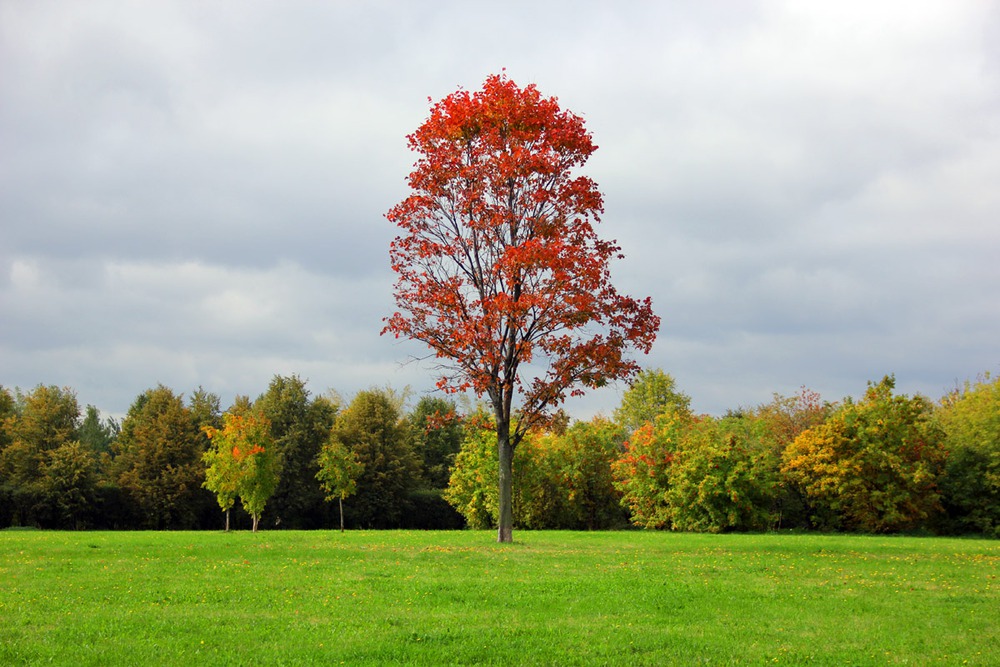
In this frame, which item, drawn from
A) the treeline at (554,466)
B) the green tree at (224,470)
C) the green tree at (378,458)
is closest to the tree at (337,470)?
the treeline at (554,466)

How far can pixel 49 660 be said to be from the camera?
8.59m

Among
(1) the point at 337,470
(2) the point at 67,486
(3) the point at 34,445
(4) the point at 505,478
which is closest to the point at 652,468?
(1) the point at 337,470

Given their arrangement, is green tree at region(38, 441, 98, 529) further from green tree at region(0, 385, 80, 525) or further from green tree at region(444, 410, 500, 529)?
green tree at region(444, 410, 500, 529)

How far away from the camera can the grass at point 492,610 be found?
9.20 meters

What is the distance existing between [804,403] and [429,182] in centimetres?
4281

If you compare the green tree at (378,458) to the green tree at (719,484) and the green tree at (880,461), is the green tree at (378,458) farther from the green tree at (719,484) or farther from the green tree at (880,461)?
the green tree at (880,461)

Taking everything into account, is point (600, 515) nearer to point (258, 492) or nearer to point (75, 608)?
point (258, 492)

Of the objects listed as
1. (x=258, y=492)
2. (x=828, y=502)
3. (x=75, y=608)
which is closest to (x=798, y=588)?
(x=75, y=608)

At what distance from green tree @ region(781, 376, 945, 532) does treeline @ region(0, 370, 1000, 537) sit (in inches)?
3.7

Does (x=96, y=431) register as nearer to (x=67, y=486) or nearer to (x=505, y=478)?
(x=67, y=486)

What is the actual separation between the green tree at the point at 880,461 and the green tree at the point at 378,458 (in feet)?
106

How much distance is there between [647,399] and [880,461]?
3352cm

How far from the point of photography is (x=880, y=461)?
121 feet

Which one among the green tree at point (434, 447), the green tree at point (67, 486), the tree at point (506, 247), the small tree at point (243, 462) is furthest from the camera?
the green tree at point (434, 447)
